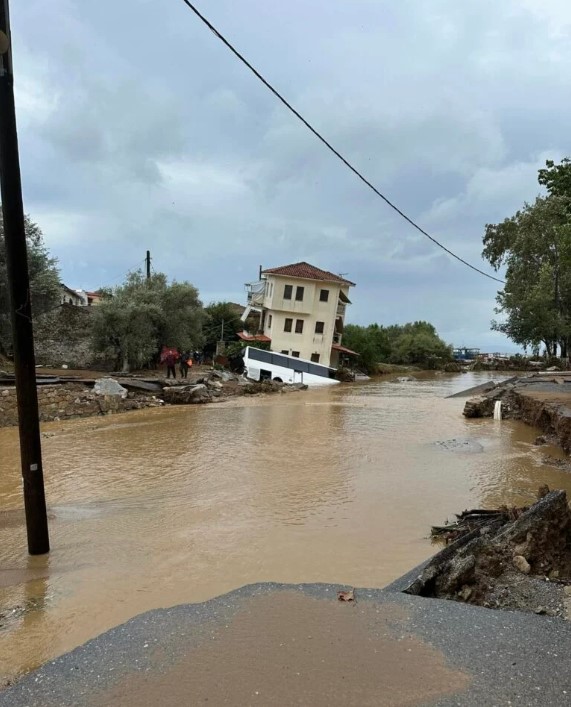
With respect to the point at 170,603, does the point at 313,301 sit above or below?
above

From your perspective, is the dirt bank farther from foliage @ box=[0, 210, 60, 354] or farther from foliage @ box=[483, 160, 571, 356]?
foliage @ box=[483, 160, 571, 356]

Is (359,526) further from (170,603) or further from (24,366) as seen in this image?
(24,366)

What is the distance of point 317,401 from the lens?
26656mm

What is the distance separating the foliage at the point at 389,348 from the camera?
5284 cm

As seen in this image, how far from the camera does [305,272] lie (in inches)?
1919

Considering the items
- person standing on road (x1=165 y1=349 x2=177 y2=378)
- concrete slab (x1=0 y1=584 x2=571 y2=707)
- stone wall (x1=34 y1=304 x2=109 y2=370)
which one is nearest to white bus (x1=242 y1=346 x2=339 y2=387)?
person standing on road (x1=165 y1=349 x2=177 y2=378)

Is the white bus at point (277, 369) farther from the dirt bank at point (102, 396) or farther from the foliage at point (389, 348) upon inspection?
the foliage at point (389, 348)

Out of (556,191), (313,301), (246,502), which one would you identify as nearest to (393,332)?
(313,301)

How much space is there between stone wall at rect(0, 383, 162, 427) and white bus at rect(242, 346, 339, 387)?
51.2ft

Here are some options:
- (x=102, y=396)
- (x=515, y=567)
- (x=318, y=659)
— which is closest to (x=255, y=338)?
(x=102, y=396)

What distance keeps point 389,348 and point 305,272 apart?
20673mm

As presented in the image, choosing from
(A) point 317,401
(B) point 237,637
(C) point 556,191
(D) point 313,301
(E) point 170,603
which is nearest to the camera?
(B) point 237,637

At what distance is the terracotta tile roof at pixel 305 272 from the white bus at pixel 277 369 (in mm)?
12493

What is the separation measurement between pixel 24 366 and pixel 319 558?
12.6ft
